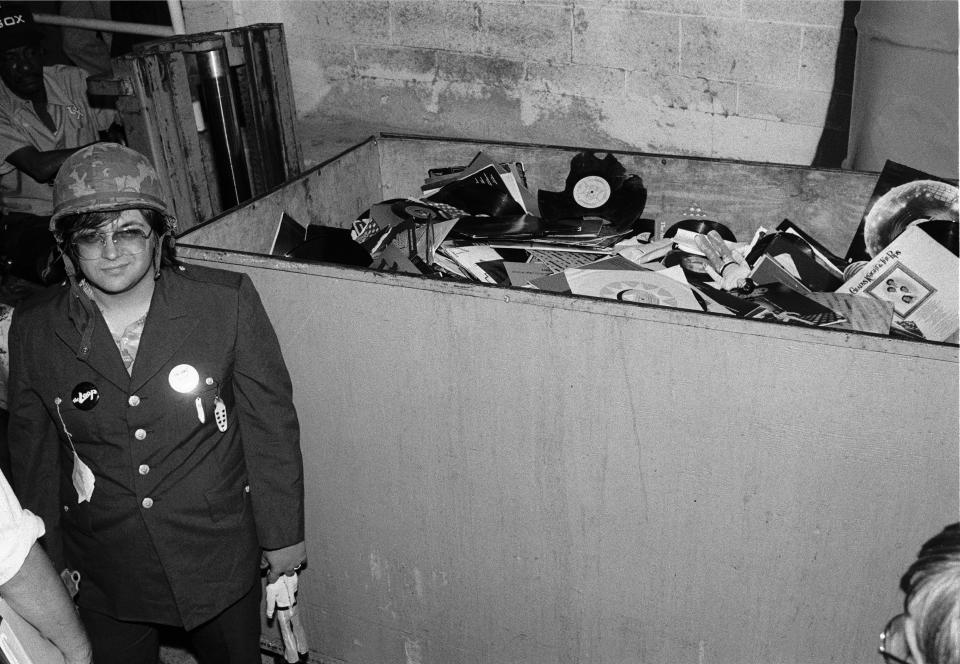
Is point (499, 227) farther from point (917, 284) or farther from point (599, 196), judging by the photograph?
point (917, 284)

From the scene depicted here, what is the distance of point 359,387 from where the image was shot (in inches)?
75.4

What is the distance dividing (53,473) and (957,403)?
1.75 meters

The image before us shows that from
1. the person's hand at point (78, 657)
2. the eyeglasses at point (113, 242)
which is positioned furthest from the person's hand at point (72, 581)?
the eyeglasses at point (113, 242)

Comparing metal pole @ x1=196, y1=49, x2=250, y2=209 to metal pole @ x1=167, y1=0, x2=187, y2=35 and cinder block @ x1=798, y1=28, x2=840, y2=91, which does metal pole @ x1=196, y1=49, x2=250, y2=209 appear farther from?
cinder block @ x1=798, y1=28, x2=840, y2=91

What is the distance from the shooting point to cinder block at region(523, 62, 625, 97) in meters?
3.29

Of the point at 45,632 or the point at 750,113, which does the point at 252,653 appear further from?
the point at 750,113

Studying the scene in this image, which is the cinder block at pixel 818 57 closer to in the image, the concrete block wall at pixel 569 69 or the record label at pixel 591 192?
the concrete block wall at pixel 569 69

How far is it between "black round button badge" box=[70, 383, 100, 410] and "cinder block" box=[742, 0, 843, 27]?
8.19 feet

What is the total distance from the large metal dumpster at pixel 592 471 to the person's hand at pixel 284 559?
21cm

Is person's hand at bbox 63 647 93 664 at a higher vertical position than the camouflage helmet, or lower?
lower

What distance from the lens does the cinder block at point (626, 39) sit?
313 centimetres

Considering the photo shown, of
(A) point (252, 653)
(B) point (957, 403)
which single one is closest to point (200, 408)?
(A) point (252, 653)

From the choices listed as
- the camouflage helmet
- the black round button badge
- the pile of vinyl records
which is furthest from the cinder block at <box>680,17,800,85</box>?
the black round button badge

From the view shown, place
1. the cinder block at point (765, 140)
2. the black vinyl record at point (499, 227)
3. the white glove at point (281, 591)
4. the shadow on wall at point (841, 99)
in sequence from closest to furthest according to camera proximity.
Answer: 1. the white glove at point (281, 591)
2. the black vinyl record at point (499, 227)
3. the shadow on wall at point (841, 99)
4. the cinder block at point (765, 140)
